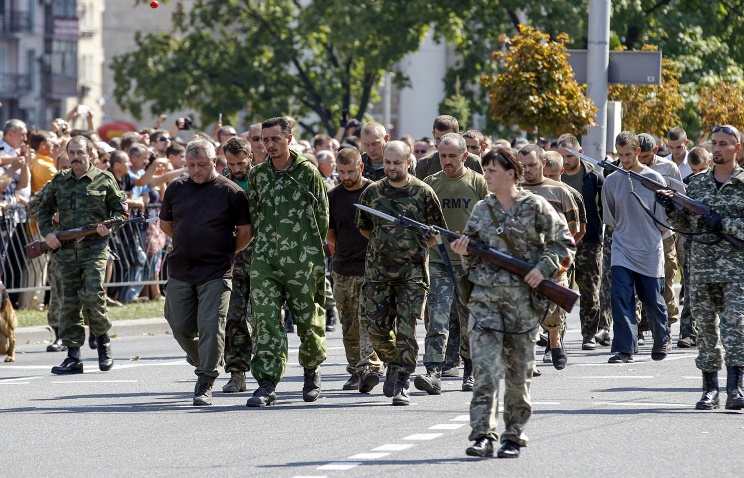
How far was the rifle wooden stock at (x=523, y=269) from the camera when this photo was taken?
28.3 feet

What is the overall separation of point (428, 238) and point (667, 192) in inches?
69.0

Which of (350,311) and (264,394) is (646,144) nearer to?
(350,311)

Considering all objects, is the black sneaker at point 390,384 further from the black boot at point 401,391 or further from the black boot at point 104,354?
the black boot at point 104,354

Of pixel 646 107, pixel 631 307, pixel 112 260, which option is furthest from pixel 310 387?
pixel 646 107

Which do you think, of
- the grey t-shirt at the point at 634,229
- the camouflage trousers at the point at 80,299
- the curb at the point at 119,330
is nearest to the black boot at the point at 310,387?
the camouflage trousers at the point at 80,299

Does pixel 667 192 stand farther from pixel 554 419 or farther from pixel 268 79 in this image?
pixel 268 79

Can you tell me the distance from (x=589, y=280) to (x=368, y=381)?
3.88m

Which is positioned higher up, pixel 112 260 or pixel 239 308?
pixel 112 260

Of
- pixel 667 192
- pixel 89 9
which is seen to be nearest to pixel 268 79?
pixel 667 192

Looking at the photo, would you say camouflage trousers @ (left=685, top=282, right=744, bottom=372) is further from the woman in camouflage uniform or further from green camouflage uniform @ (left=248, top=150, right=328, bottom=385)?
green camouflage uniform @ (left=248, top=150, right=328, bottom=385)

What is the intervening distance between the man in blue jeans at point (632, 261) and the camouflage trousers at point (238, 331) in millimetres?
3583

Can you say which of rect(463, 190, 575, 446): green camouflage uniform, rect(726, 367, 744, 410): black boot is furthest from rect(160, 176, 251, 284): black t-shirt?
rect(726, 367, 744, 410): black boot

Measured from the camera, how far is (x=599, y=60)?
777 inches

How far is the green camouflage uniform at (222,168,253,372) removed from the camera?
1156 centimetres
